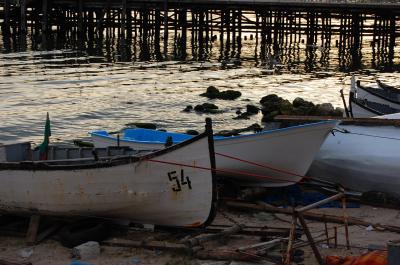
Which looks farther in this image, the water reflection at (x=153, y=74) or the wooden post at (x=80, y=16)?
the wooden post at (x=80, y=16)

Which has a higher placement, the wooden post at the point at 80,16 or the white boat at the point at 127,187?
the wooden post at the point at 80,16

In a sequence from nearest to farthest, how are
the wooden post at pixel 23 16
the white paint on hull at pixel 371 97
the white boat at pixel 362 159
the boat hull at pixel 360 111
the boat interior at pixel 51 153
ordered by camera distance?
the boat interior at pixel 51 153 < the white boat at pixel 362 159 < the boat hull at pixel 360 111 < the white paint on hull at pixel 371 97 < the wooden post at pixel 23 16

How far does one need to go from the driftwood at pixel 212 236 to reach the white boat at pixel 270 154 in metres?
1.85

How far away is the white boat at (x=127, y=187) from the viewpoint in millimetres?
10922

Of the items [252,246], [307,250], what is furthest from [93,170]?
[307,250]

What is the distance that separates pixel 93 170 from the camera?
11055 mm

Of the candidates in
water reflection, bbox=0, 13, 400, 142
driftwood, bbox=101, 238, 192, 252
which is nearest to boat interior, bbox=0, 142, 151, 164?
driftwood, bbox=101, 238, 192, 252

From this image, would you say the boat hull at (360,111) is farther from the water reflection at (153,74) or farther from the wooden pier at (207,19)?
the wooden pier at (207,19)

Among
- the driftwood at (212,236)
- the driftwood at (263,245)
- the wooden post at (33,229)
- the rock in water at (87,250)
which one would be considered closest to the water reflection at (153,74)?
the wooden post at (33,229)

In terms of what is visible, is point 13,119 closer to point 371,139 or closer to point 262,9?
point 371,139

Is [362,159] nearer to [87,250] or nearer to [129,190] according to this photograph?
[129,190]

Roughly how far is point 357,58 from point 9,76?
83.8 ft

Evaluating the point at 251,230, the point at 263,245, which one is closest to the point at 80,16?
the point at 251,230

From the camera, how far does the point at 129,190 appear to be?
36.7 feet
